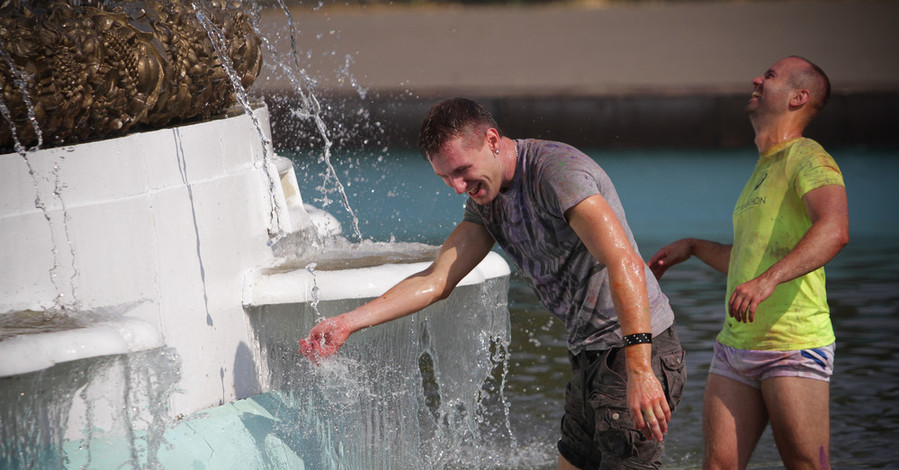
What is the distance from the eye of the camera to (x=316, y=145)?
514 inches

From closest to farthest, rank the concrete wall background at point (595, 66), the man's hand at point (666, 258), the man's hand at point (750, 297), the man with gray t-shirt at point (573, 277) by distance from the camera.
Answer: the man with gray t-shirt at point (573, 277)
the man's hand at point (750, 297)
the man's hand at point (666, 258)
the concrete wall background at point (595, 66)

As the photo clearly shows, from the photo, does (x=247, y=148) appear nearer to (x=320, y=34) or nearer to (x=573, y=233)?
(x=573, y=233)

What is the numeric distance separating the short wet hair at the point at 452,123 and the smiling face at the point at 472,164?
0.04ft

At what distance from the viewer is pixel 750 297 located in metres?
2.87

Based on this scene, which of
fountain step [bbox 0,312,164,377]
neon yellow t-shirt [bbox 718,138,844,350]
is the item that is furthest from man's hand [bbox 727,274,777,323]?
fountain step [bbox 0,312,164,377]

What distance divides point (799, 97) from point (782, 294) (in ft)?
2.24

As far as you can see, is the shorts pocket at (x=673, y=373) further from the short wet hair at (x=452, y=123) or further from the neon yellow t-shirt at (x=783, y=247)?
the short wet hair at (x=452, y=123)

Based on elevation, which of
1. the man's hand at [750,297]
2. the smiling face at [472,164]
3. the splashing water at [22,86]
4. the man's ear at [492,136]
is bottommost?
the man's hand at [750,297]

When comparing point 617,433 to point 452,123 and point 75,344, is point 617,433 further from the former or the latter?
point 75,344

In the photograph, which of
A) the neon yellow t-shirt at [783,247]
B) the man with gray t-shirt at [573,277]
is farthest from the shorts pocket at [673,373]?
the neon yellow t-shirt at [783,247]

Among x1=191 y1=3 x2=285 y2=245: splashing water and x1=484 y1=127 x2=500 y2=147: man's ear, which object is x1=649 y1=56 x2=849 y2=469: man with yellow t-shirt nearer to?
x1=484 y1=127 x2=500 y2=147: man's ear

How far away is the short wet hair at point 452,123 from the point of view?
2.59 meters

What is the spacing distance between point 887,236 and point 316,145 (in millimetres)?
7181

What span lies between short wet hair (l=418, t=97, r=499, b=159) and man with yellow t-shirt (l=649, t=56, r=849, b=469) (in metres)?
0.96
